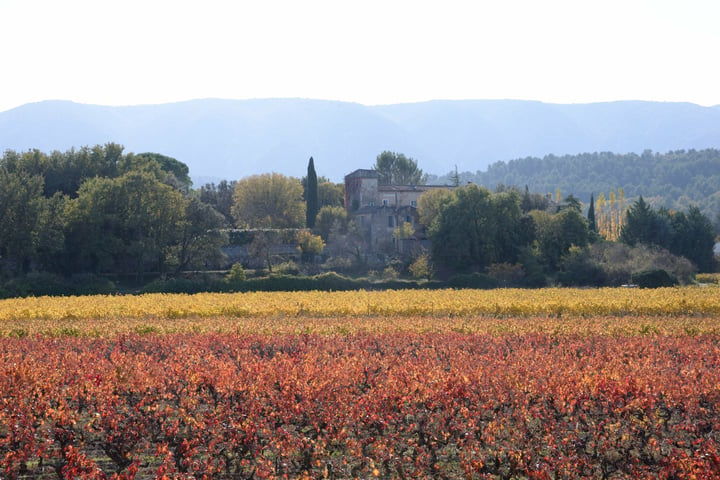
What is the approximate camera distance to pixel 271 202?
308 ft

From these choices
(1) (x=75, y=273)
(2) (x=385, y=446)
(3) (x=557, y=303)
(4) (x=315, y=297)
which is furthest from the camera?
(1) (x=75, y=273)

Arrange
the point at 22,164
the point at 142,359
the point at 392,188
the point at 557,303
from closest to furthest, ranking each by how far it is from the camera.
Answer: the point at 142,359 < the point at 557,303 < the point at 22,164 < the point at 392,188

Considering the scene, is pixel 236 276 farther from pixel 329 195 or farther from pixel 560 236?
pixel 329 195

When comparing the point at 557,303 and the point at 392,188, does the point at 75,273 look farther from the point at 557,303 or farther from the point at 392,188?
the point at 392,188

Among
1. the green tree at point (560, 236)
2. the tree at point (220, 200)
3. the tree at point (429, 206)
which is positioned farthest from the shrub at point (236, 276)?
the tree at point (220, 200)

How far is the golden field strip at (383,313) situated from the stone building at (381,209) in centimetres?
3450

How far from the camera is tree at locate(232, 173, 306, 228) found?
93.2 meters

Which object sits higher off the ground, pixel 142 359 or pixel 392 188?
pixel 392 188

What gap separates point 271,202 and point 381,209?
1586 centimetres

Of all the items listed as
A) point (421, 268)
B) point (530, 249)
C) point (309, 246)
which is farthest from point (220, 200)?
point (530, 249)

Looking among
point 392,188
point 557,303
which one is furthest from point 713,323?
point 392,188

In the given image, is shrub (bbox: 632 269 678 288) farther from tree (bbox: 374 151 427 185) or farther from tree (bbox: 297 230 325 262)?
tree (bbox: 374 151 427 185)

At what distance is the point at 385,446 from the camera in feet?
41.0

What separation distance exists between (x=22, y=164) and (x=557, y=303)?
2125 inches
